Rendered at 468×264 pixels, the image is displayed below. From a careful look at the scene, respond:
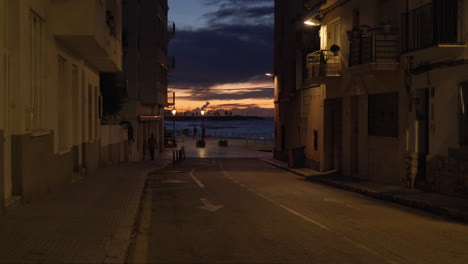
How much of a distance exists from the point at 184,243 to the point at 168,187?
34.6 feet

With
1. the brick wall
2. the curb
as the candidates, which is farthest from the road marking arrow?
the brick wall

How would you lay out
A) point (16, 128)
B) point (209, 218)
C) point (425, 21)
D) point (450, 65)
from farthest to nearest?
1. point (425, 21)
2. point (450, 65)
3. point (209, 218)
4. point (16, 128)

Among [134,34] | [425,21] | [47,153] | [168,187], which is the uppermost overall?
[134,34]

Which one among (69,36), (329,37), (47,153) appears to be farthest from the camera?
(329,37)

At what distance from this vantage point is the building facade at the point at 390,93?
15914 millimetres

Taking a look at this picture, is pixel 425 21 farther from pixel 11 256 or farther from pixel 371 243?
pixel 11 256

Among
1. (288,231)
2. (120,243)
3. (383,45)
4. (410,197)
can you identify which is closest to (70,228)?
(120,243)

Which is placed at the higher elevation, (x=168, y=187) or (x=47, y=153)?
(x=47, y=153)

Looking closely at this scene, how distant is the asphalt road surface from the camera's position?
8.16 metres

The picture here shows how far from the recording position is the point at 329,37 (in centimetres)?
2811

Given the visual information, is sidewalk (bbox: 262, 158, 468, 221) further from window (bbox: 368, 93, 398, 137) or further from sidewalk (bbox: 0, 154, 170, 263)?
sidewalk (bbox: 0, 154, 170, 263)

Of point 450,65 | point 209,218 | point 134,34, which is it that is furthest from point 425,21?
point 134,34

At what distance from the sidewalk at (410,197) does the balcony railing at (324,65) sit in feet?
17.6

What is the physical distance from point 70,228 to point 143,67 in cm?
3687
